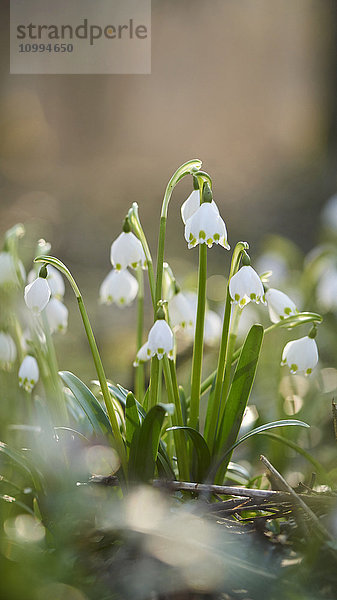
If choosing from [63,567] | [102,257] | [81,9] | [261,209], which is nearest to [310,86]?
[261,209]

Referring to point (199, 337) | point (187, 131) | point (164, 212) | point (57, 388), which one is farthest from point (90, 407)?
point (187, 131)

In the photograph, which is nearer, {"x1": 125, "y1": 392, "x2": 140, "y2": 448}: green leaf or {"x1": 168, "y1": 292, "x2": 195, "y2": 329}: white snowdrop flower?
{"x1": 125, "y1": 392, "x2": 140, "y2": 448}: green leaf

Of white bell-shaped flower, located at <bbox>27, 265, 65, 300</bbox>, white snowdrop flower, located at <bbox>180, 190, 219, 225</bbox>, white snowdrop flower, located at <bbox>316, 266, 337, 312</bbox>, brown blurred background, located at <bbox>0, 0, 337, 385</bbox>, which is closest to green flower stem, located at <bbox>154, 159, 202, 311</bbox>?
white snowdrop flower, located at <bbox>180, 190, 219, 225</bbox>

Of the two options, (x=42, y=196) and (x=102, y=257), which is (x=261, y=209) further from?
(x=42, y=196)

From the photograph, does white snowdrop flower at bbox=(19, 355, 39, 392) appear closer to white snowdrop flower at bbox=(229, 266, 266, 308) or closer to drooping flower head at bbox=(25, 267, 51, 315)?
drooping flower head at bbox=(25, 267, 51, 315)

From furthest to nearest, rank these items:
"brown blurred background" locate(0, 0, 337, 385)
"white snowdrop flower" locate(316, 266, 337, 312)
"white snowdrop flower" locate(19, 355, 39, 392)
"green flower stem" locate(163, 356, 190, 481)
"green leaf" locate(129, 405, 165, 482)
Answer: "brown blurred background" locate(0, 0, 337, 385) < "white snowdrop flower" locate(316, 266, 337, 312) < "white snowdrop flower" locate(19, 355, 39, 392) < "green flower stem" locate(163, 356, 190, 481) < "green leaf" locate(129, 405, 165, 482)

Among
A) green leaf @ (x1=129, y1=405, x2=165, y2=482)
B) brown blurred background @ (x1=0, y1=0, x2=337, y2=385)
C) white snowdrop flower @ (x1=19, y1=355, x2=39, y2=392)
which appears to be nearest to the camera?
green leaf @ (x1=129, y1=405, x2=165, y2=482)

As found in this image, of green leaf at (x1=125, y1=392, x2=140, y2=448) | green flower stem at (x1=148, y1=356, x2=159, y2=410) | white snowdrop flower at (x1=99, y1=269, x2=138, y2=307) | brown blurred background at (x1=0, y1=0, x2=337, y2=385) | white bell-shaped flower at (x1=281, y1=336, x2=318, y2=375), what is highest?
brown blurred background at (x1=0, y1=0, x2=337, y2=385)

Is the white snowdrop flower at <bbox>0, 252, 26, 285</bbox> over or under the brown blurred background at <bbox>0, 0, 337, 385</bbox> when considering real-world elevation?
under
